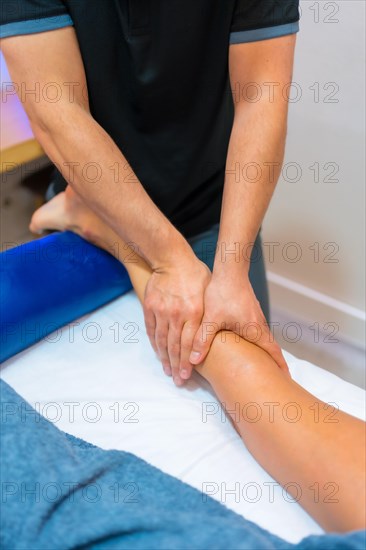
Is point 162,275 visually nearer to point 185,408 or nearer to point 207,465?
point 185,408

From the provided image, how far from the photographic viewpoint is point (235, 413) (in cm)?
105

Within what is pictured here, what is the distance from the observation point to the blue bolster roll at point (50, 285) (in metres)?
1.23

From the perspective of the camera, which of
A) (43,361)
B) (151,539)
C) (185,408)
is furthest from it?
(43,361)

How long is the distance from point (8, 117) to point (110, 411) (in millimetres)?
1187

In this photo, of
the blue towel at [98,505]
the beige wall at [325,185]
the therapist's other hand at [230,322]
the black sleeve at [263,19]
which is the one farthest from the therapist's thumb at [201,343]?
the beige wall at [325,185]

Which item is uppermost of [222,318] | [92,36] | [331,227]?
[92,36]

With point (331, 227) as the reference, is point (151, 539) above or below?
above

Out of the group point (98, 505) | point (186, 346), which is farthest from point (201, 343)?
point (98, 505)

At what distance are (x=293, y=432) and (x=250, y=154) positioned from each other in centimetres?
56

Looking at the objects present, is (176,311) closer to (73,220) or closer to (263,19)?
(73,220)

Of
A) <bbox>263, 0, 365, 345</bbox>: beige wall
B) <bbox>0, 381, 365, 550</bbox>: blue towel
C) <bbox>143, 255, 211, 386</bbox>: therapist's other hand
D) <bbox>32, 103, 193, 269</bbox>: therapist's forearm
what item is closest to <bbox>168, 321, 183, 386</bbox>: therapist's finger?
<bbox>143, 255, 211, 386</bbox>: therapist's other hand

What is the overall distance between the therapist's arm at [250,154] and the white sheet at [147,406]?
169 millimetres

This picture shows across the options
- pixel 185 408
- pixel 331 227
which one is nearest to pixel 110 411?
pixel 185 408

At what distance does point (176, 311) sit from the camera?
1125mm
